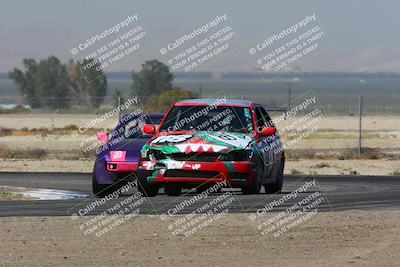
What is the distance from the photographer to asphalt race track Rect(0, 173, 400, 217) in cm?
1736

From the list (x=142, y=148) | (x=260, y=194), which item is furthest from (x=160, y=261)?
(x=260, y=194)

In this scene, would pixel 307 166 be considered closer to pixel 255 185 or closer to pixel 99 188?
pixel 99 188

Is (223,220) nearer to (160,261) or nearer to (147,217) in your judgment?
(147,217)

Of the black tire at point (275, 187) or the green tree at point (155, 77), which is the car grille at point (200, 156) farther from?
the green tree at point (155, 77)

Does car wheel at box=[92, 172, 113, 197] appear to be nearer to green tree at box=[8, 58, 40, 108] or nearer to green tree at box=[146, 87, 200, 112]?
green tree at box=[146, 87, 200, 112]

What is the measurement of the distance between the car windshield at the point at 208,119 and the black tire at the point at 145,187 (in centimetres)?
97

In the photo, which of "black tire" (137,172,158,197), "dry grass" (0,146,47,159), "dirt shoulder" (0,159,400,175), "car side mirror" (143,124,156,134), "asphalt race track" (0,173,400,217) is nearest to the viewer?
"asphalt race track" (0,173,400,217)

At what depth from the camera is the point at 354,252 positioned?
43.0 ft

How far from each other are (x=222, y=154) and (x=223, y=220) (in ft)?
10.3

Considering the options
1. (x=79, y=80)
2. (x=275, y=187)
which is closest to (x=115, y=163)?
(x=275, y=187)

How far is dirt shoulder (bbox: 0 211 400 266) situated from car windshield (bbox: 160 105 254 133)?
3.60 meters

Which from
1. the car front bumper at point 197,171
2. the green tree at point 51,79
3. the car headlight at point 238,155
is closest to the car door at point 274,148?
the car headlight at point 238,155

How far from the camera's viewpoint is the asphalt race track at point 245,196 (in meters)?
17.4

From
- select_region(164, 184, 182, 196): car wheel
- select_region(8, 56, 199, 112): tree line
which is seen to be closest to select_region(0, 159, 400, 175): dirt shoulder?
select_region(164, 184, 182, 196): car wheel
